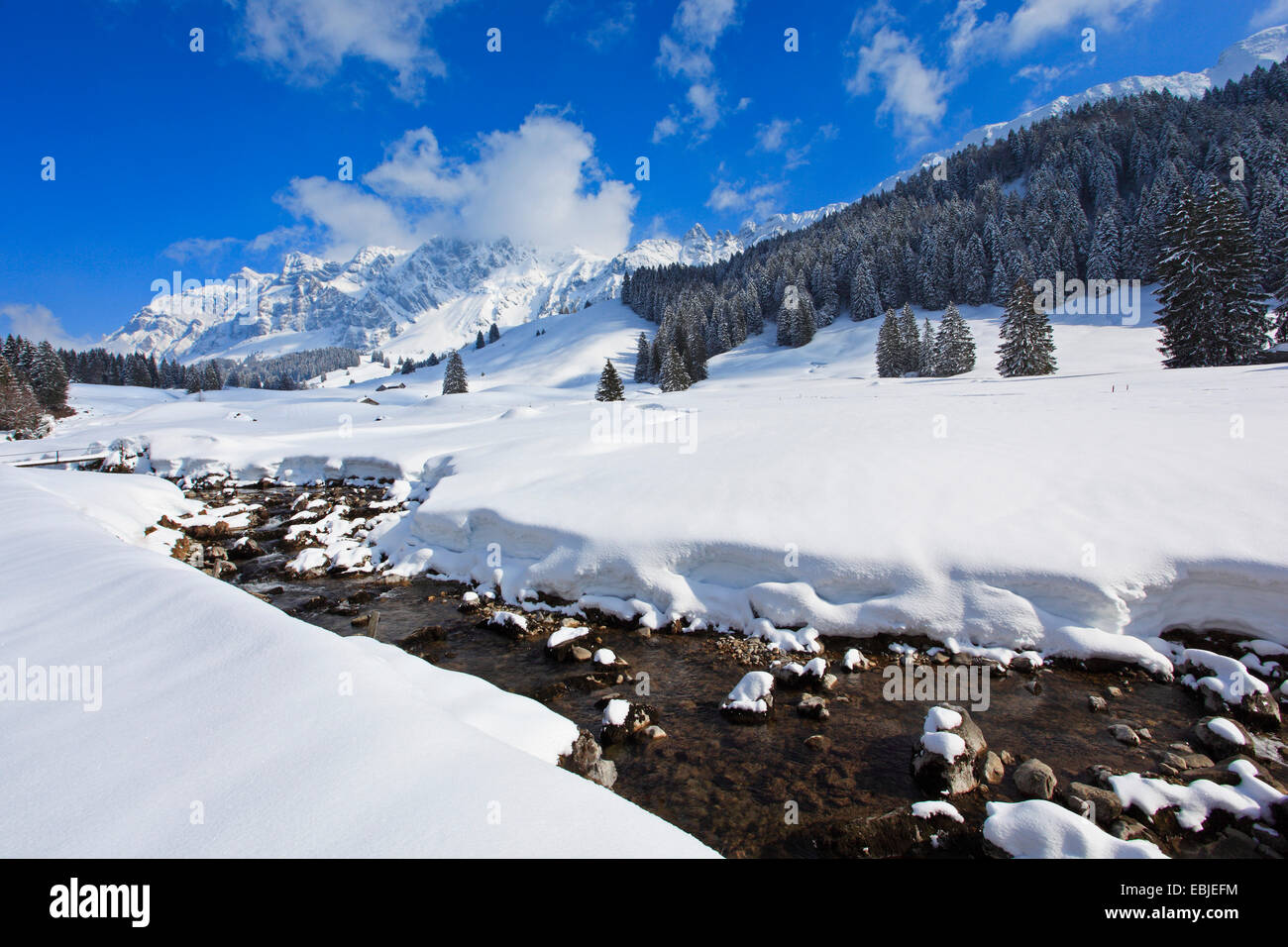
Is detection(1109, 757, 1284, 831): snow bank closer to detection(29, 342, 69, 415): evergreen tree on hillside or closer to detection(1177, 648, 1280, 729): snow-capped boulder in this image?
detection(1177, 648, 1280, 729): snow-capped boulder

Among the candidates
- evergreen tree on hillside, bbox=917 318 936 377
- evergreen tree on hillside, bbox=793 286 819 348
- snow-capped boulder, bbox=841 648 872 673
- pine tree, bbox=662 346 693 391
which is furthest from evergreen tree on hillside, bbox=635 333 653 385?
snow-capped boulder, bbox=841 648 872 673

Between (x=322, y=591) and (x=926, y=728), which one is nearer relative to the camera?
(x=926, y=728)

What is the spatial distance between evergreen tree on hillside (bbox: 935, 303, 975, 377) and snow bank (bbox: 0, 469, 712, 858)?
52593 millimetres

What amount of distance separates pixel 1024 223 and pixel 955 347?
128 ft

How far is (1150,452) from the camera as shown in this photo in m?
10.5

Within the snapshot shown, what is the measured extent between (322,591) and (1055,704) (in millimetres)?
14250

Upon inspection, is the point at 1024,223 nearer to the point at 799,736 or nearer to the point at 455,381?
the point at 455,381

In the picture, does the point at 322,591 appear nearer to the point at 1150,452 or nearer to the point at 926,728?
the point at 926,728

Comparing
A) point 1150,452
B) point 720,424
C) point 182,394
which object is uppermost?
point 182,394

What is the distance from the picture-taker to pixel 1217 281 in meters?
29.4

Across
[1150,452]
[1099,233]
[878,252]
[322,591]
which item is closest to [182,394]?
[322,591]

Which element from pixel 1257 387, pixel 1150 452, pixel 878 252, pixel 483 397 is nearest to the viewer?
pixel 1150 452

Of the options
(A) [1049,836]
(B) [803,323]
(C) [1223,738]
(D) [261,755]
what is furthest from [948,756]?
(B) [803,323]
